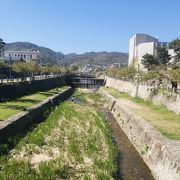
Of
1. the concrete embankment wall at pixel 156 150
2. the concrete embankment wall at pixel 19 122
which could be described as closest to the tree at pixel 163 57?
the concrete embankment wall at pixel 19 122

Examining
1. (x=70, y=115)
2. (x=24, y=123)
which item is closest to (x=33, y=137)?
(x=24, y=123)

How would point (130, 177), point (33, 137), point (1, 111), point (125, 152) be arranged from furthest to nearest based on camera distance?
point (1, 111)
point (125, 152)
point (33, 137)
point (130, 177)

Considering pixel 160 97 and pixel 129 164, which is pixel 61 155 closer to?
pixel 129 164

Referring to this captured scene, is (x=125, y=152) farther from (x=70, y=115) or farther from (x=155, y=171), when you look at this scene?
(x=70, y=115)

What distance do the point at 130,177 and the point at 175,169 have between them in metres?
3.76

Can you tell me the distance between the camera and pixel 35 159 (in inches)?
805

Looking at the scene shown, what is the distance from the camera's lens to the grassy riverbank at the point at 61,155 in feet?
59.4

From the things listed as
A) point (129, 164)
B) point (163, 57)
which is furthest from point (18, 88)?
point (163, 57)

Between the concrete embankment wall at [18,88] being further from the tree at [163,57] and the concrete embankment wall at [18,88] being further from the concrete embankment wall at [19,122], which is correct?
the tree at [163,57]

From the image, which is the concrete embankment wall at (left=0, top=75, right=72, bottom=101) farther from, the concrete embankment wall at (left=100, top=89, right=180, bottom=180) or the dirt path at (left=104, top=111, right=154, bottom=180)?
the concrete embankment wall at (left=100, top=89, right=180, bottom=180)

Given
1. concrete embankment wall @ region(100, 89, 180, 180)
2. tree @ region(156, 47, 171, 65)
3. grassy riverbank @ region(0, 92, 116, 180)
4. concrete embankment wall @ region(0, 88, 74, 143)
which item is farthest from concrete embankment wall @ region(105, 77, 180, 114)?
tree @ region(156, 47, 171, 65)

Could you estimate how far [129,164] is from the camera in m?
23.5

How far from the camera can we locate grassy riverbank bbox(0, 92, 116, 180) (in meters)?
18.1

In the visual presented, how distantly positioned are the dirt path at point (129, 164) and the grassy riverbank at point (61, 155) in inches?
23.7
